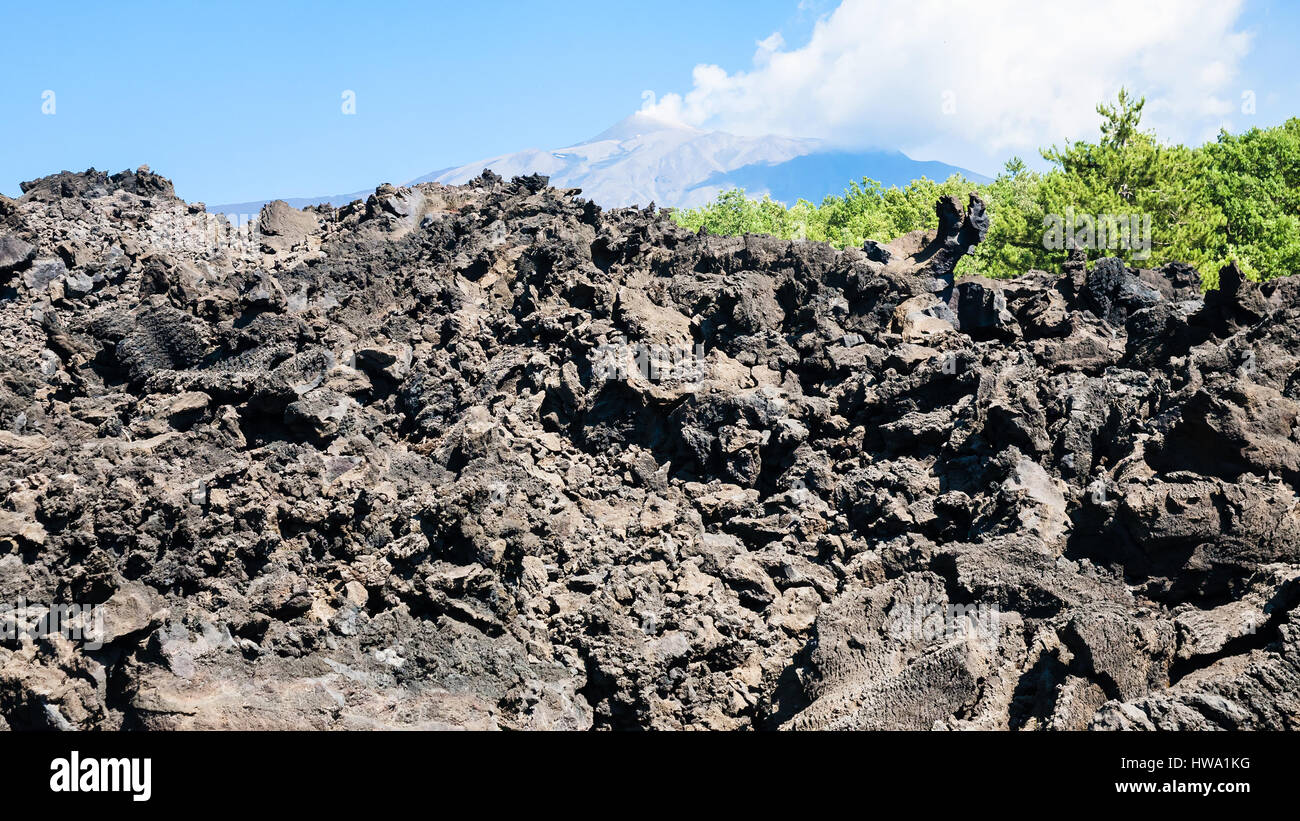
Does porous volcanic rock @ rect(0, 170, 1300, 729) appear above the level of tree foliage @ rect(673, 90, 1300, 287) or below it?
below

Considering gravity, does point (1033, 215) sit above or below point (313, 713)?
above

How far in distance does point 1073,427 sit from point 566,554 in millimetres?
7429

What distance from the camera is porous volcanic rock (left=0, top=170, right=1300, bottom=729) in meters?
10.1

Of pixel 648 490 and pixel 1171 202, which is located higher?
pixel 1171 202

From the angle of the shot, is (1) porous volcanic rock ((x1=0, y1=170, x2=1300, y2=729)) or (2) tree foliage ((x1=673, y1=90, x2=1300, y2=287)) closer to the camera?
(1) porous volcanic rock ((x1=0, y1=170, x2=1300, y2=729))

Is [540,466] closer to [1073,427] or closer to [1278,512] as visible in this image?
[1073,427]

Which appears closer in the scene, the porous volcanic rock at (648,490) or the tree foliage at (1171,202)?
the porous volcanic rock at (648,490)

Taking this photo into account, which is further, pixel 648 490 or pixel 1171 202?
pixel 1171 202

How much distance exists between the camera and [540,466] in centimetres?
1493

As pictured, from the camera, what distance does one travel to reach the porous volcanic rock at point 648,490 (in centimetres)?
1006

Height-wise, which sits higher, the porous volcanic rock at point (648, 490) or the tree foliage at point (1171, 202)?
the tree foliage at point (1171, 202)

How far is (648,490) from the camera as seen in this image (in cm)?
1463
